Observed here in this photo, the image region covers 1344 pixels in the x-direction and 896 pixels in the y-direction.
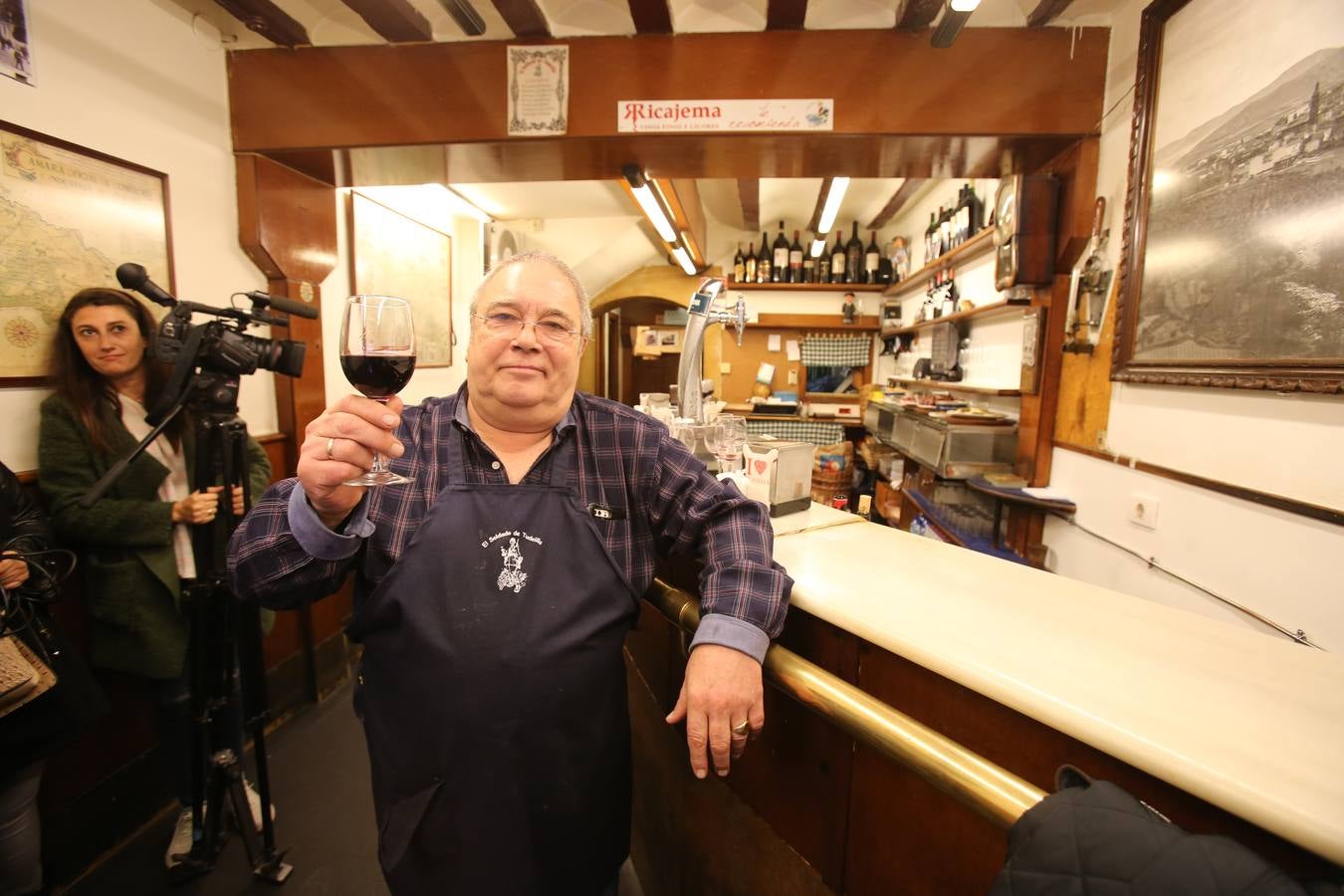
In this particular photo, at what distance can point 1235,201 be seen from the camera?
154 cm

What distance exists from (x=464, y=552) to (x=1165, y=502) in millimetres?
2188

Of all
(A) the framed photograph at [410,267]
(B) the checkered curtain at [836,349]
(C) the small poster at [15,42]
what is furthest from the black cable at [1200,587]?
(B) the checkered curtain at [836,349]

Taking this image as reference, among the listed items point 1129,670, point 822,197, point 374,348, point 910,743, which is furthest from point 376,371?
point 822,197

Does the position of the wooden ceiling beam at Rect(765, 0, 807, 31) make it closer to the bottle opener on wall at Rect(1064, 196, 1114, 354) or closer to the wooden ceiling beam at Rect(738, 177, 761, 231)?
the bottle opener on wall at Rect(1064, 196, 1114, 354)

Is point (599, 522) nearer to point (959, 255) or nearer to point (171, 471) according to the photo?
point (171, 471)

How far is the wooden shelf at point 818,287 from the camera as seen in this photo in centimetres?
615

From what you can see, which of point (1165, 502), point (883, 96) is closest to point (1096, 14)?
point (883, 96)

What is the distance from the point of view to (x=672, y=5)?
2.07 metres

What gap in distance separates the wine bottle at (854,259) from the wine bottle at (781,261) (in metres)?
0.68

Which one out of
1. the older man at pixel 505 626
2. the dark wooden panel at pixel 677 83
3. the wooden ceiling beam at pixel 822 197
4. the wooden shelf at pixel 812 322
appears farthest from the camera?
the wooden shelf at pixel 812 322

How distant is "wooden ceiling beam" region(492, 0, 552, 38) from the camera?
1.99m

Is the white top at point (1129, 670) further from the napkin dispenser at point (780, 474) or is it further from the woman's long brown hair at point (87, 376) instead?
the woman's long brown hair at point (87, 376)

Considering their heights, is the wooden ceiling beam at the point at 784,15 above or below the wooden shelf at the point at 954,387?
above

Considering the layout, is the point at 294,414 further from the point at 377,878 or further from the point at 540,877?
the point at 540,877
